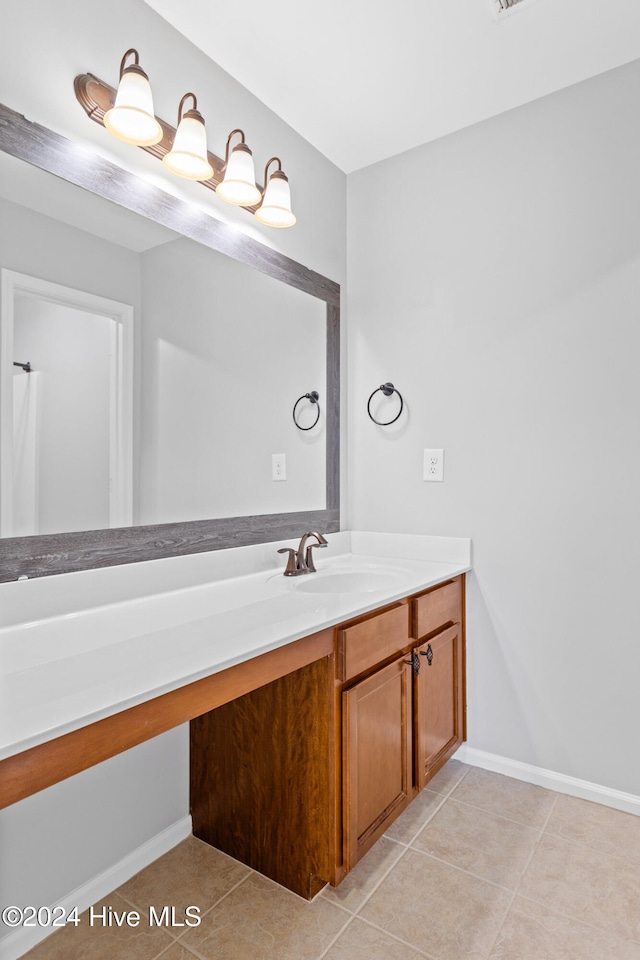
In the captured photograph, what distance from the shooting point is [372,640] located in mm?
1501

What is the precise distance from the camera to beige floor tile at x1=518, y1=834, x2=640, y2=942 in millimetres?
1367

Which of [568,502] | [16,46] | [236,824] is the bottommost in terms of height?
[236,824]

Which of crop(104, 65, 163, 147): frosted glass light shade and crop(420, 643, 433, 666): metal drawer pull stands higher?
crop(104, 65, 163, 147): frosted glass light shade

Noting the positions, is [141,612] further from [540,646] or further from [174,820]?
[540,646]

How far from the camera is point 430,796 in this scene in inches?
74.7

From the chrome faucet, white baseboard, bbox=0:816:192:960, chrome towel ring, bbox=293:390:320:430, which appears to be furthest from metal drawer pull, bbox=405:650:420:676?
chrome towel ring, bbox=293:390:320:430

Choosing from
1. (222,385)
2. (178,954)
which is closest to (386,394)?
(222,385)

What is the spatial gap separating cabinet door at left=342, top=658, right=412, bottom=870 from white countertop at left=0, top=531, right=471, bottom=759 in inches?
9.4

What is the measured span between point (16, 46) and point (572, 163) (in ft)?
5.58

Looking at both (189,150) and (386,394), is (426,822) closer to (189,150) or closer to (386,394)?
(386,394)

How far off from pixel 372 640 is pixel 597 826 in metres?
1.00

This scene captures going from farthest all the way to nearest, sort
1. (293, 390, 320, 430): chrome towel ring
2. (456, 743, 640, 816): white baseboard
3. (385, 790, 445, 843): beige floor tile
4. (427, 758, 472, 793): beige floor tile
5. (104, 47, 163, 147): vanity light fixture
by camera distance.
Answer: (293, 390, 320, 430): chrome towel ring < (427, 758, 472, 793): beige floor tile < (456, 743, 640, 816): white baseboard < (385, 790, 445, 843): beige floor tile < (104, 47, 163, 147): vanity light fixture

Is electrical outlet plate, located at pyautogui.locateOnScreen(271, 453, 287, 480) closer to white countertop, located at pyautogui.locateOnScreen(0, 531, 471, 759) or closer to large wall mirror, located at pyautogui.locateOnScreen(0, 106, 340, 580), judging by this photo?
large wall mirror, located at pyautogui.locateOnScreen(0, 106, 340, 580)

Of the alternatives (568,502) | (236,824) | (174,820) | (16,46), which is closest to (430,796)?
(236,824)
